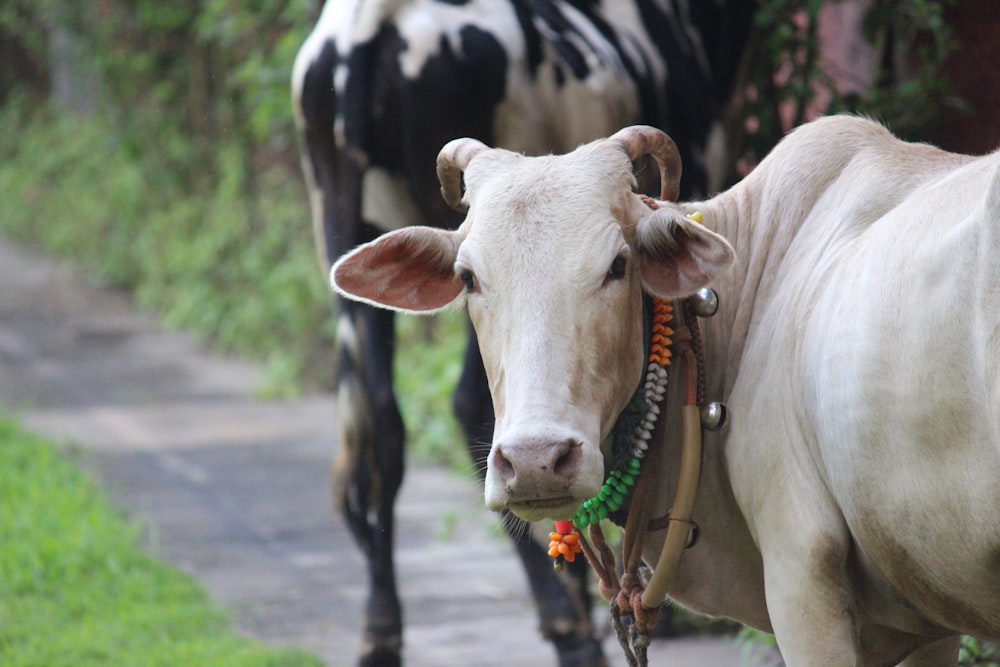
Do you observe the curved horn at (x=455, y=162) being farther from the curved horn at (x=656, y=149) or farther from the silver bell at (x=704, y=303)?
the silver bell at (x=704, y=303)

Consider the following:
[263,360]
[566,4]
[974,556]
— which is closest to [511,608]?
[566,4]

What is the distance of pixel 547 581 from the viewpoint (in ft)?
14.5

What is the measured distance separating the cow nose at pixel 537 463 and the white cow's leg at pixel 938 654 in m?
0.93

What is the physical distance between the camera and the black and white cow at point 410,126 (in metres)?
4.23

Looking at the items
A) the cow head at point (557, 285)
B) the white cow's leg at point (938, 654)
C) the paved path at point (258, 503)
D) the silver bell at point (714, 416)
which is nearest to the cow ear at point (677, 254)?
the cow head at point (557, 285)

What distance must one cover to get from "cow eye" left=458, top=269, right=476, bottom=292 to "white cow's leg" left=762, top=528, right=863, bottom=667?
728mm

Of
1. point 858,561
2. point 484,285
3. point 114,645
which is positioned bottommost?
point 114,645

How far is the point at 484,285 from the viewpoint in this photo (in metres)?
2.60

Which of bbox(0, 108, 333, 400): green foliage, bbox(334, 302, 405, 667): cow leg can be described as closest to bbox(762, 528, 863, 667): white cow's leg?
bbox(334, 302, 405, 667): cow leg

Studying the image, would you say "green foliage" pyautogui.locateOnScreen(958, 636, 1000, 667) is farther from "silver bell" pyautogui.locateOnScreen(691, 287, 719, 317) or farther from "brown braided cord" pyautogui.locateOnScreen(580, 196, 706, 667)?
"silver bell" pyautogui.locateOnScreen(691, 287, 719, 317)

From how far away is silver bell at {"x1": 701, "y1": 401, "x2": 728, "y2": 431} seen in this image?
2.66m

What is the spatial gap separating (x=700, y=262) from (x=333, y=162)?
2086mm

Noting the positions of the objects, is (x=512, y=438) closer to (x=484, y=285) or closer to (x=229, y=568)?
(x=484, y=285)

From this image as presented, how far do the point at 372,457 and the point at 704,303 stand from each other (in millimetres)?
1909
